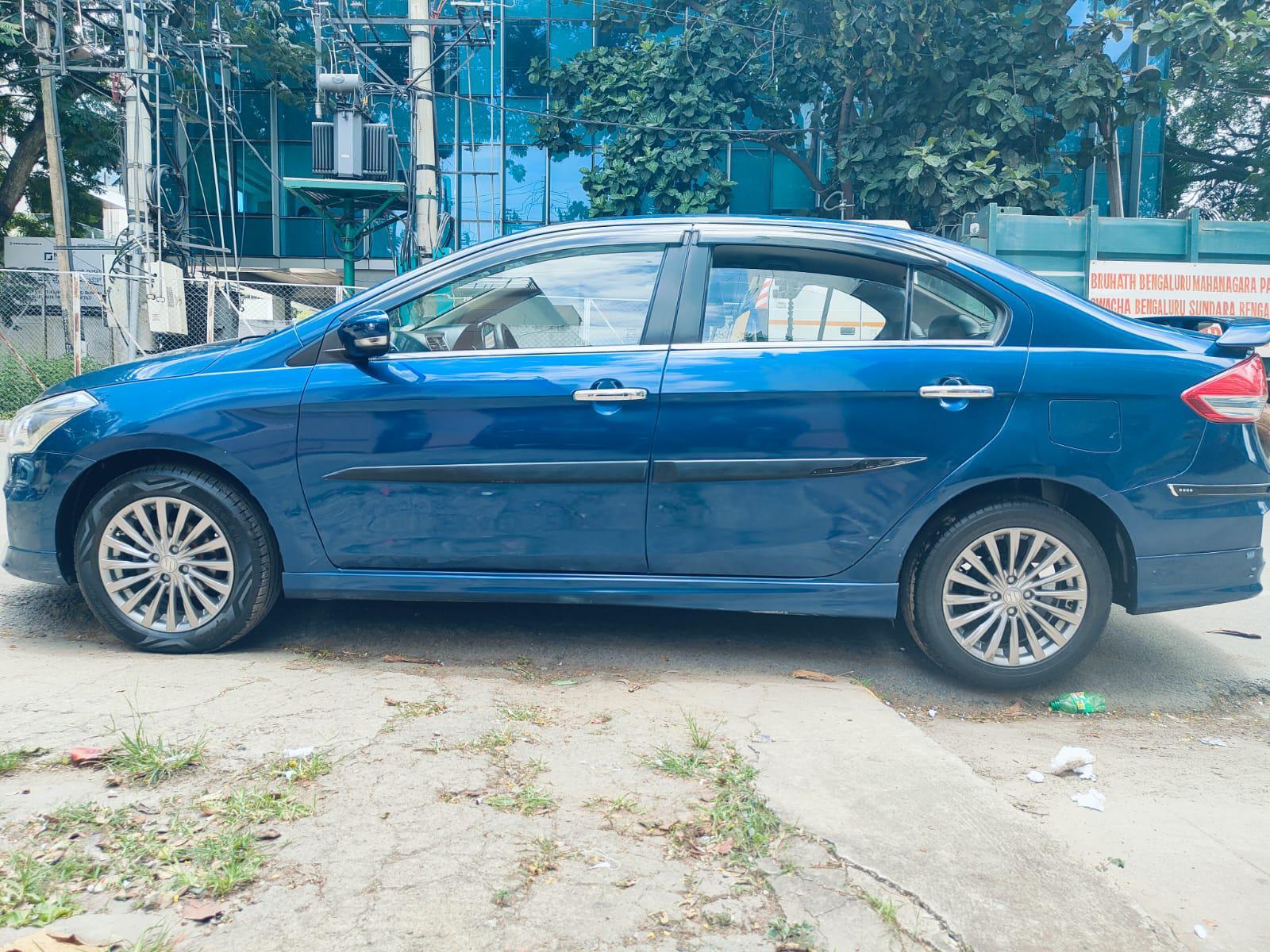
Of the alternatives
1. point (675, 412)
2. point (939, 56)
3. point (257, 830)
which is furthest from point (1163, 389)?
point (939, 56)

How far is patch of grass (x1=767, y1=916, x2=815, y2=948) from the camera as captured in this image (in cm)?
209

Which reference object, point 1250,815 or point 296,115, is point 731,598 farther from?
point 296,115

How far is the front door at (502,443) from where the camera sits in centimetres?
388

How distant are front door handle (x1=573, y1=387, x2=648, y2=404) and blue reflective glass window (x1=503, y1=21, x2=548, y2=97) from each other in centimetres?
2124

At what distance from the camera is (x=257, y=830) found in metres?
2.43

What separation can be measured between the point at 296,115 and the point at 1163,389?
24.4 m

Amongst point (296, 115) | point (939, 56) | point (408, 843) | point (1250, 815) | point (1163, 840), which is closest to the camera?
point (408, 843)

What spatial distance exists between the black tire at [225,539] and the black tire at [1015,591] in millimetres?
2488

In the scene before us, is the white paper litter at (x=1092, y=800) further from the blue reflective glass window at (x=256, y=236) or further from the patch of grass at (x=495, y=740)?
the blue reflective glass window at (x=256, y=236)

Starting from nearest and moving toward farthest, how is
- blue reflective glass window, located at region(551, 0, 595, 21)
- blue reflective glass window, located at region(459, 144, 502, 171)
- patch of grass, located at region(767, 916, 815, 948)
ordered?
patch of grass, located at region(767, 916, 815, 948) → blue reflective glass window, located at region(551, 0, 595, 21) → blue reflective glass window, located at region(459, 144, 502, 171)

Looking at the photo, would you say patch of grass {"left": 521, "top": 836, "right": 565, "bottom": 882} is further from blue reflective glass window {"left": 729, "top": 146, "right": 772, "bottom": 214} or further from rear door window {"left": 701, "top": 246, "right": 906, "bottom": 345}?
blue reflective glass window {"left": 729, "top": 146, "right": 772, "bottom": 214}

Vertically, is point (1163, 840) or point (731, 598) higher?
point (731, 598)

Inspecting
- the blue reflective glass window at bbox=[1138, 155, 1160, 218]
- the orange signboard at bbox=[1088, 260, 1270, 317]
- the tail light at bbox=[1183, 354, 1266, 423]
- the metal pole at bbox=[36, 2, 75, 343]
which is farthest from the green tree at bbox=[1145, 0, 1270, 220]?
the metal pole at bbox=[36, 2, 75, 343]

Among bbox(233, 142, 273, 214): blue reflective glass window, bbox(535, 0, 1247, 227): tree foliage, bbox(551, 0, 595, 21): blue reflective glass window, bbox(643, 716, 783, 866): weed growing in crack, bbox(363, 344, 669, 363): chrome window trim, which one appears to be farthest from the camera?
bbox(233, 142, 273, 214): blue reflective glass window
